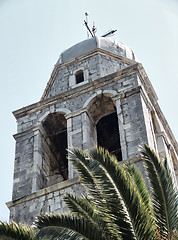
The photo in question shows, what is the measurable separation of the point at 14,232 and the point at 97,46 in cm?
1328

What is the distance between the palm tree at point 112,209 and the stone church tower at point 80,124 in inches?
208

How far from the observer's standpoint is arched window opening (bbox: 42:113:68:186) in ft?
61.0

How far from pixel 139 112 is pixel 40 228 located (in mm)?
8778

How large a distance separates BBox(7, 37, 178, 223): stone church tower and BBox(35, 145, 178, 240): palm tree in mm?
5271

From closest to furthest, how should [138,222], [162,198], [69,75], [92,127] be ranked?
1. [138,222]
2. [162,198]
3. [92,127]
4. [69,75]

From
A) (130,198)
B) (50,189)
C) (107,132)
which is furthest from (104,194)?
(107,132)

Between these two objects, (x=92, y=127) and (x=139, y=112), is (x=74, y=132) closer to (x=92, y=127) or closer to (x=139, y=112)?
(x=92, y=127)

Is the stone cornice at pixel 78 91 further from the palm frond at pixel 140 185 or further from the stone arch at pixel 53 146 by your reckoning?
the palm frond at pixel 140 185

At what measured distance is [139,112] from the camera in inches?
693

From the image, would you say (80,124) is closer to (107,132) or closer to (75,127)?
(75,127)

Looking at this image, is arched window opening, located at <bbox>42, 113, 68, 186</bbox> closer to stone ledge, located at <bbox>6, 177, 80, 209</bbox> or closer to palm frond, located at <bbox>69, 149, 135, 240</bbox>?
stone ledge, located at <bbox>6, 177, 80, 209</bbox>

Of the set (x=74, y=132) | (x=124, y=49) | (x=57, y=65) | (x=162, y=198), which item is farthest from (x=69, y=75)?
(x=162, y=198)

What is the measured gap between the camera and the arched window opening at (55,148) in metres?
18.6

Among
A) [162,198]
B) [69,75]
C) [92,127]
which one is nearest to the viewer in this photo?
[162,198]
